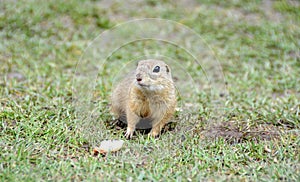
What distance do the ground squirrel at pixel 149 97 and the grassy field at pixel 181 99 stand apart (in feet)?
0.47

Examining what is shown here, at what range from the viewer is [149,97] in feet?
12.0

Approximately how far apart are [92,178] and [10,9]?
13.5 ft

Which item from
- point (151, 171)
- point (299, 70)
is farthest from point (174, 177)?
point (299, 70)

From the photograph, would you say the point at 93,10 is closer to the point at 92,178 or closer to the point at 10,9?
the point at 10,9

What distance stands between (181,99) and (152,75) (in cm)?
87

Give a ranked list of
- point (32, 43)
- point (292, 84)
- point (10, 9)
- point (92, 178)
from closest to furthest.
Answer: point (92, 178) < point (292, 84) < point (32, 43) < point (10, 9)

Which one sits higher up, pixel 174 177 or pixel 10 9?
pixel 10 9

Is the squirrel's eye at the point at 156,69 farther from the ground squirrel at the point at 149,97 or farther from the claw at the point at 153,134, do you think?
the claw at the point at 153,134

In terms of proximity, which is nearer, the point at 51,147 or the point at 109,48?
the point at 51,147

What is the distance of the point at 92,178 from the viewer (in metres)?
3.20

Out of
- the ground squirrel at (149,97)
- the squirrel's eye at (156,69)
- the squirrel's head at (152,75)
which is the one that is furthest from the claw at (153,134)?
the squirrel's eye at (156,69)

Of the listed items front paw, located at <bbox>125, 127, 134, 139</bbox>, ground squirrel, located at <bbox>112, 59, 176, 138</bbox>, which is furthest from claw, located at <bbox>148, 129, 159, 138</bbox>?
front paw, located at <bbox>125, 127, 134, 139</bbox>

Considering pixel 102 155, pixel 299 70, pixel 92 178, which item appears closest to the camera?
pixel 92 178

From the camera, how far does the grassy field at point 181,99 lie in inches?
133
